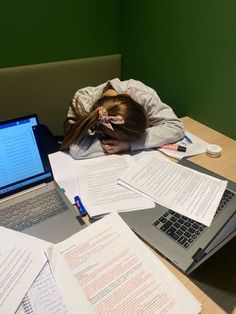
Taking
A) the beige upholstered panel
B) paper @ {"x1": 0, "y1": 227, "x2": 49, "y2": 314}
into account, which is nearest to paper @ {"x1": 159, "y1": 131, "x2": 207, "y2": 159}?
paper @ {"x1": 0, "y1": 227, "x2": 49, "y2": 314}

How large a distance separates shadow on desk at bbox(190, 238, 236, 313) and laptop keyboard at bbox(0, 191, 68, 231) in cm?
38

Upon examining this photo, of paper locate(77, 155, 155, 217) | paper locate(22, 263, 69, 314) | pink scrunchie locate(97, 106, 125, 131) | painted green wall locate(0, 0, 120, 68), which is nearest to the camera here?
paper locate(22, 263, 69, 314)

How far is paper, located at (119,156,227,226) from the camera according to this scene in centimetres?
80

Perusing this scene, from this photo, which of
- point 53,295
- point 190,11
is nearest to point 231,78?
point 190,11

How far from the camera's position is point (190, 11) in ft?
4.14

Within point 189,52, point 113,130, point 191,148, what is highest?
point 189,52

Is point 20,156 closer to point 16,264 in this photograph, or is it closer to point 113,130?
point 16,264

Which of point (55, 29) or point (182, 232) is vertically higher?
point (55, 29)

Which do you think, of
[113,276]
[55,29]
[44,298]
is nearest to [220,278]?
[113,276]

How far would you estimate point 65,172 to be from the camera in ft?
3.21

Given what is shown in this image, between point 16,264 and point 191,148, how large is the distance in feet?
2.56

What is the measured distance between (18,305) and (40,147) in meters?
0.40

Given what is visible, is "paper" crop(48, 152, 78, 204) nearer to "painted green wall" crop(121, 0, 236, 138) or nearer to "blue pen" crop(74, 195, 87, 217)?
"blue pen" crop(74, 195, 87, 217)

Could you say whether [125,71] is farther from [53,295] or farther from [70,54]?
[53,295]
